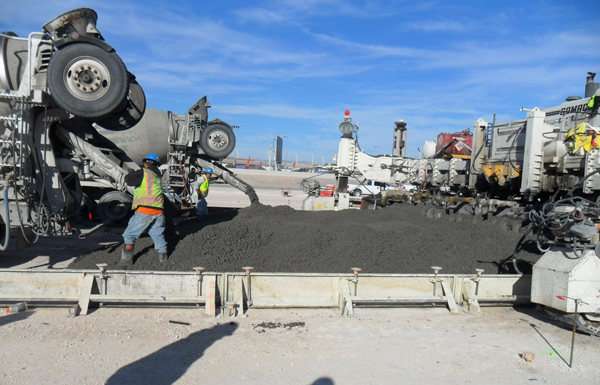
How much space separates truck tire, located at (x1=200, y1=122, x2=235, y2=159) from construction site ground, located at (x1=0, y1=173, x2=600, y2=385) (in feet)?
16.6

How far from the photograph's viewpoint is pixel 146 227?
17.6 ft

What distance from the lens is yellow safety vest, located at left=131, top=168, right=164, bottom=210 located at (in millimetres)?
5344

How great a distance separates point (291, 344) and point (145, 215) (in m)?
2.45

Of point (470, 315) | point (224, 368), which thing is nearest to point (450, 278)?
point (470, 315)

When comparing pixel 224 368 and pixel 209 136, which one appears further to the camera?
pixel 209 136

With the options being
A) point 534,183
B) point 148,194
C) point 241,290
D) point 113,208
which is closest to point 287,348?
point 241,290

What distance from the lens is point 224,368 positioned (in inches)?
141

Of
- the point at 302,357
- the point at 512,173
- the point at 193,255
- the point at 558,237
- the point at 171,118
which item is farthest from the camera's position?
the point at 171,118

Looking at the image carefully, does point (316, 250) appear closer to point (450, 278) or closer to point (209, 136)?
point (450, 278)

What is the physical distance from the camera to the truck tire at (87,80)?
5.39m

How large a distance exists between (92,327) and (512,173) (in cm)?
816

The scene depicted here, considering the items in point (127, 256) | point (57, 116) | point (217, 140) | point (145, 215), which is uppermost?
point (217, 140)

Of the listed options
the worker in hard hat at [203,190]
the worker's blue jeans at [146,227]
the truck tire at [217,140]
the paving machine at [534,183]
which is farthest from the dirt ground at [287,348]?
the truck tire at [217,140]

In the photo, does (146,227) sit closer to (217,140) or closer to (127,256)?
(127,256)
